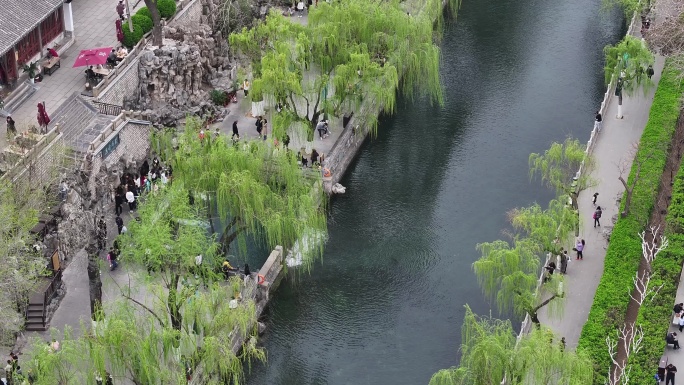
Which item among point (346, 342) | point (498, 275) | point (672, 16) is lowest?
point (346, 342)

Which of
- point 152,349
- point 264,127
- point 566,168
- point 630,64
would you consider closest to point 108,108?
point 264,127

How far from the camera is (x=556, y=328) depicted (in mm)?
68188

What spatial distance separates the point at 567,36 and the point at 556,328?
3772cm

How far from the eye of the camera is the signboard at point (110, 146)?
3044 inches

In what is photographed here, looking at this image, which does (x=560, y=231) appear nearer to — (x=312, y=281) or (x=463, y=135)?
(x=312, y=281)

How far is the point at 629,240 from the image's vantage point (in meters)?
72.6

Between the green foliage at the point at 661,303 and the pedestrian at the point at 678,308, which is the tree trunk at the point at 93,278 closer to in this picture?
the green foliage at the point at 661,303

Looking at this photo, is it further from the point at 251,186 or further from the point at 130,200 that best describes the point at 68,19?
the point at 251,186

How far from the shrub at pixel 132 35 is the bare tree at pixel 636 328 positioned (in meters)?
34.0

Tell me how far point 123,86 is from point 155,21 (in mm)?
4697

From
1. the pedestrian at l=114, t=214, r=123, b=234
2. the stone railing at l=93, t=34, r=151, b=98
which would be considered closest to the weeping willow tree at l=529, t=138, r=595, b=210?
the pedestrian at l=114, t=214, r=123, b=234

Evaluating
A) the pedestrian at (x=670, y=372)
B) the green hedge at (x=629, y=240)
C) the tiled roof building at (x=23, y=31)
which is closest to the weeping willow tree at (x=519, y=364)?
the green hedge at (x=629, y=240)

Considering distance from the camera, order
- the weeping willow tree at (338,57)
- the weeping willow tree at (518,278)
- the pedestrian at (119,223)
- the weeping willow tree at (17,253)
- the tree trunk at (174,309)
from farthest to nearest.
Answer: the weeping willow tree at (338,57) → the pedestrian at (119,223) → the weeping willow tree at (518,278) → the weeping willow tree at (17,253) → the tree trunk at (174,309)

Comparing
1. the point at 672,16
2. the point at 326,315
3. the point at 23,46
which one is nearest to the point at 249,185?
the point at 326,315
